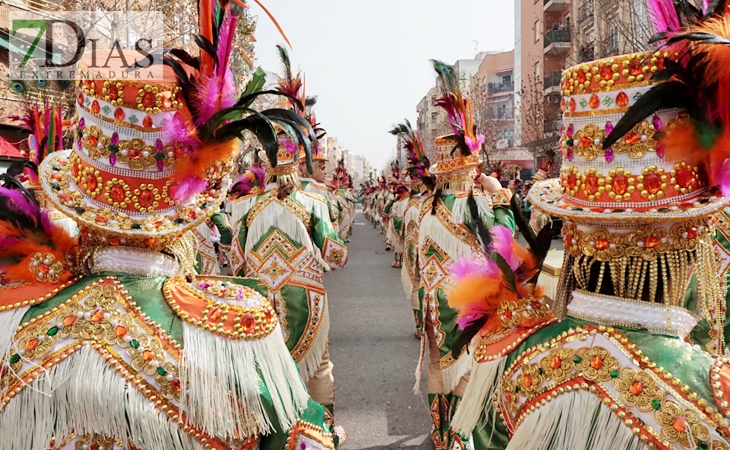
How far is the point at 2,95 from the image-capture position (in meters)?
12.9

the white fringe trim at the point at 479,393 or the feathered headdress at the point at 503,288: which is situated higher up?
the feathered headdress at the point at 503,288

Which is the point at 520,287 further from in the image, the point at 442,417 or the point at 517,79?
the point at 517,79

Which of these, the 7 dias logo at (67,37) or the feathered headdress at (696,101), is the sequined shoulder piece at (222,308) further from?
the 7 dias logo at (67,37)

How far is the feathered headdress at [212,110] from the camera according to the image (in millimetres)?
1585

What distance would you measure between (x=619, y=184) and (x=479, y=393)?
30.1 inches

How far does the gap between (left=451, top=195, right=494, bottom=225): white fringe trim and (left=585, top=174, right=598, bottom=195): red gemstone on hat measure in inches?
100

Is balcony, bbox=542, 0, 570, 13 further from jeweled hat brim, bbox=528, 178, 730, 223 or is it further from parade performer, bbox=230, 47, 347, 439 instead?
jeweled hat brim, bbox=528, 178, 730, 223

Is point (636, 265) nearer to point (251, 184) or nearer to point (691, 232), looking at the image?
point (691, 232)

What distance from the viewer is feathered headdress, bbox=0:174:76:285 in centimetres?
159

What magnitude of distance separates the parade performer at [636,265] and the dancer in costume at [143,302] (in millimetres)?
722

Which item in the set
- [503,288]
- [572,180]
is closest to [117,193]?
[503,288]

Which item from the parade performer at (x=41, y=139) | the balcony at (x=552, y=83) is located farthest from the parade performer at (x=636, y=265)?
the balcony at (x=552, y=83)

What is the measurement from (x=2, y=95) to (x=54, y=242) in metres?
13.9

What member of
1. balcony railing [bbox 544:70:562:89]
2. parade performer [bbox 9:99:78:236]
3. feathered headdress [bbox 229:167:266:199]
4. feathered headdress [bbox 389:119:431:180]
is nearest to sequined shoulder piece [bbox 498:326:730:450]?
parade performer [bbox 9:99:78:236]
